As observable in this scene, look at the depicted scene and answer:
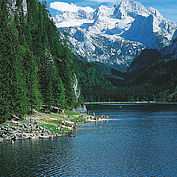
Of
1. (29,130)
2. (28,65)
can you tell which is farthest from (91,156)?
(28,65)

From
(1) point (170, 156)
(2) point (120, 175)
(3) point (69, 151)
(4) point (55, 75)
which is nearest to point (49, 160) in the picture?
(3) point (69, 151)

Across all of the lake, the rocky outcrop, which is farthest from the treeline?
the lake

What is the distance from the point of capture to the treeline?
84250 millimetres

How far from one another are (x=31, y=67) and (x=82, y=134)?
34404mm

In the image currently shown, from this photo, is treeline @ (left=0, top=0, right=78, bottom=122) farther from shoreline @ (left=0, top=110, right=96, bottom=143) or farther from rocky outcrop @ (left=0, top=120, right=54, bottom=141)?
rocky outcrop @ (left=0, top=120, right=54, bottom=141)

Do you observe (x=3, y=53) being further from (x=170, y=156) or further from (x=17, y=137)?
(x=170, y=156)

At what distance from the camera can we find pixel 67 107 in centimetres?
14388

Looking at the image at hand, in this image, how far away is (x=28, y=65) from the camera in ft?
342

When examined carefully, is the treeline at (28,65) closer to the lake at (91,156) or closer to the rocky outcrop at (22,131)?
the rocky outcrop at (22,131)

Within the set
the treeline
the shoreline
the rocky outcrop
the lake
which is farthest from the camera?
the treeline

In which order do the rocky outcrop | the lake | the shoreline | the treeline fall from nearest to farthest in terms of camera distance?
the lake < the rocky outcrop < the shoreline < the treeline

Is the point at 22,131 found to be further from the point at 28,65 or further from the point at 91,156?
the point at 28,65

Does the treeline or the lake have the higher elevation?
the treeline

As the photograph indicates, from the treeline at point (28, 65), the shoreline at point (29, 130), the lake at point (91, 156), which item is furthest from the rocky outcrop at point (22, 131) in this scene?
the lake at point (91, 156)
